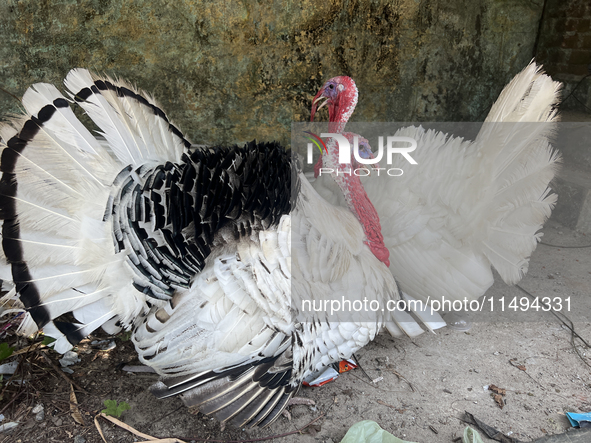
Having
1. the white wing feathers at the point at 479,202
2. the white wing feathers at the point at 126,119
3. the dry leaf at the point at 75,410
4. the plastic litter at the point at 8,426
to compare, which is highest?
the white wing feathers at the point at 126,119

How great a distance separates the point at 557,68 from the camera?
4.50 metres

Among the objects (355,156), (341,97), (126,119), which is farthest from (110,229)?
(341,97)

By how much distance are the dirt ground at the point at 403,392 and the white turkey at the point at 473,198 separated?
0.39m

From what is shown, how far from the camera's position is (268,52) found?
375cm

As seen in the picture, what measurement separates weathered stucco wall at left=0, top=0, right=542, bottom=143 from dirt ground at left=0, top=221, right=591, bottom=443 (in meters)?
2.24

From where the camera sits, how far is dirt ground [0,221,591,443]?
2.04 meters

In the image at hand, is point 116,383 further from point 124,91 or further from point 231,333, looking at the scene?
point 124,91

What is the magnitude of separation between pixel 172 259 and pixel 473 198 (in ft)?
5.80

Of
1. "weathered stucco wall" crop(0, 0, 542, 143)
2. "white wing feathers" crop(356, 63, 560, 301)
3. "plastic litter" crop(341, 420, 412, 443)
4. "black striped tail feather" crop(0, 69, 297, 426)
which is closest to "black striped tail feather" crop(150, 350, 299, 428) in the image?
"black striped tail feather" crop(0, 69, 297, 426)

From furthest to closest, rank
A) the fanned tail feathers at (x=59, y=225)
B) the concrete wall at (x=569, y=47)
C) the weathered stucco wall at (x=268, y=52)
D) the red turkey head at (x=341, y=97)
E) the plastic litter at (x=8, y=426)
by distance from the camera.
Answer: the concrete wall at (x=569, y=47) → the weathered stucco wall at (x=268, y=52) → the red turkey head at (x=341, y=97) → the plastic litter at (x=8, y=426) → the fanned tail feathers at (x=59, y=225)

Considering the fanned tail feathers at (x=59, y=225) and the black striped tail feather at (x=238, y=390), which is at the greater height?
the fanned tail feathers at (x=59, y=225)

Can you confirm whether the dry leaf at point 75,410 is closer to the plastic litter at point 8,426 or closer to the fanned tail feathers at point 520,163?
the plastic litter at point 8,426

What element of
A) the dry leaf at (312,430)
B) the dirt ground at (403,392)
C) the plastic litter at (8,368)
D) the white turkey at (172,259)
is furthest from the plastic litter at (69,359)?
the dry leaf at (312,430)

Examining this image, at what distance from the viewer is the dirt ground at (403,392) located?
6.70ft
